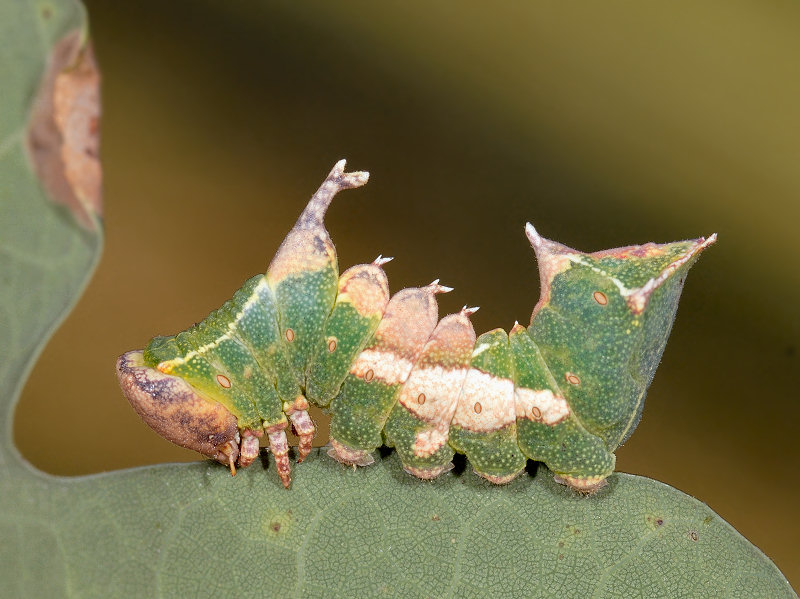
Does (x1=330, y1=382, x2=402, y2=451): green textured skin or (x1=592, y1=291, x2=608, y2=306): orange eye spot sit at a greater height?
(x1=592, y1=291, x2=608, y2=306): orange eye spot

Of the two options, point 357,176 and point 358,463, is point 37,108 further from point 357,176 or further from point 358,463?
point 358,463

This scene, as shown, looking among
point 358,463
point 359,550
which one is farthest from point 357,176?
point 359,550

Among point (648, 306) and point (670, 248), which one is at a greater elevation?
point (670, 248)

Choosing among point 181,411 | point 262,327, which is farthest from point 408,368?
point 181,411

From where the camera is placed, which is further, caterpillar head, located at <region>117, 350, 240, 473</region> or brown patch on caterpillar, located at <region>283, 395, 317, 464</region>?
brown patch on caterpillar, located at <region>283, 395, 317, 464</region>

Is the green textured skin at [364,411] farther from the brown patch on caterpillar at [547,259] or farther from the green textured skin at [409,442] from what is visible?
the brown patch on caterpillar at [547,259]

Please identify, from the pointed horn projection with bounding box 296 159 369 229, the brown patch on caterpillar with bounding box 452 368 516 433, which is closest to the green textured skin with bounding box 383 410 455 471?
the brown patch on caterpillar with bounding box 452 368 516 433

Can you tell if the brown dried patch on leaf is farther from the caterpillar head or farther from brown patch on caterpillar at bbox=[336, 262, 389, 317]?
brown patch on caterpillar at bbox=[336, 262, 389, 317]
